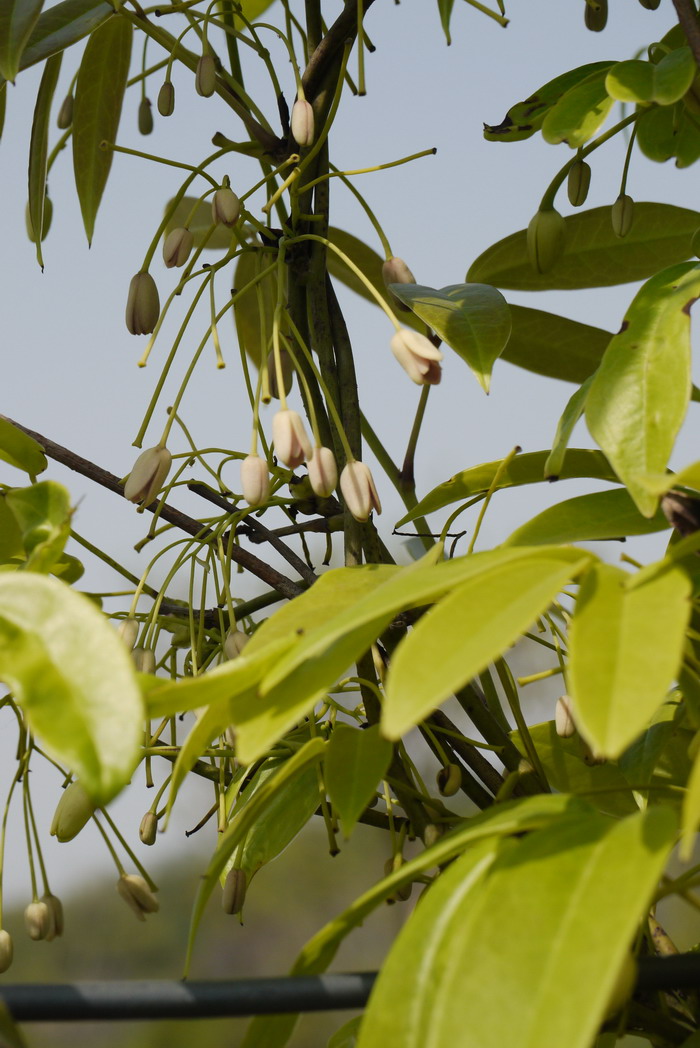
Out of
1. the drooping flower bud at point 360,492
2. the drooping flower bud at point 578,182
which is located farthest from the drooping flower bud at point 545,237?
the drooping flower bud at point 360,492

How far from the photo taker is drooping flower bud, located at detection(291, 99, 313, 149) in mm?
337

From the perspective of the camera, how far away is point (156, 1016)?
17 cm

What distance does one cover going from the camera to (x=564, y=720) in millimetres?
366

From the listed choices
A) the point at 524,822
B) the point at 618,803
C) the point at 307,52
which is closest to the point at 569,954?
the point at 524,822

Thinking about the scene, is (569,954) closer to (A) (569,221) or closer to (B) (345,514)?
(B) (345,514)

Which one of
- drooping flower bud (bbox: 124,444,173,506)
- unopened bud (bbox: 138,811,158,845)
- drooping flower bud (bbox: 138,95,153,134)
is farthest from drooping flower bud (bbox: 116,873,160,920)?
drooping flower bud (bbox: 138,95,153,134)

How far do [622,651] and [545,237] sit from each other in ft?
0.80

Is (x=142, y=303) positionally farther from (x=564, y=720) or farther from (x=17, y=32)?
(x=564, y=720)

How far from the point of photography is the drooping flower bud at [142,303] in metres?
0.37

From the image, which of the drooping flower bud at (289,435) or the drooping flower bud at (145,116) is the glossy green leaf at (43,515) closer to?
the drooping flower bud at (289,435)

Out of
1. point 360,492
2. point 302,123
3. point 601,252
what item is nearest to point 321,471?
point 360,492

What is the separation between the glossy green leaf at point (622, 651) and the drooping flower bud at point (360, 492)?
0.44 feet

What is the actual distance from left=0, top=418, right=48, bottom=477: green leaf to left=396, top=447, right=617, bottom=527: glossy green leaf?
4.8 inches

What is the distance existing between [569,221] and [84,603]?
1.17 ft
